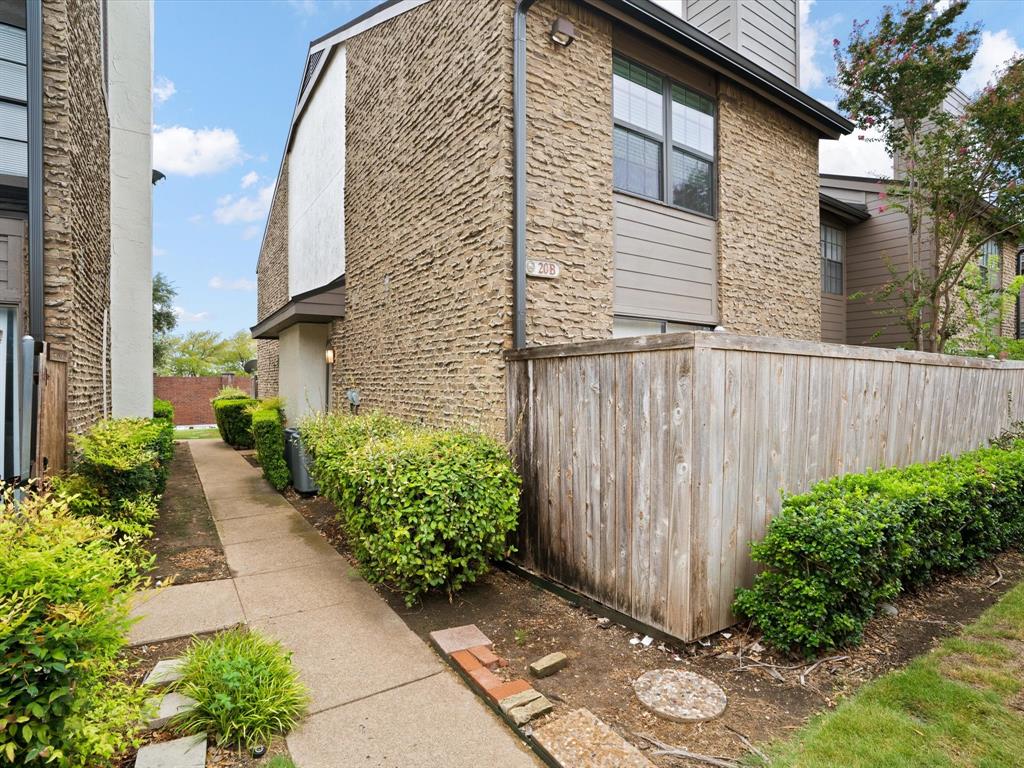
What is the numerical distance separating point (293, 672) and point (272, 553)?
9.31ft

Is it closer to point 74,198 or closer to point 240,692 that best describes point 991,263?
point 240,692

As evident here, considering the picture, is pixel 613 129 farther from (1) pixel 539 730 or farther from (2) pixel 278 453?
(2) pixel 278 453

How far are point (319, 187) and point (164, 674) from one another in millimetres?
10402

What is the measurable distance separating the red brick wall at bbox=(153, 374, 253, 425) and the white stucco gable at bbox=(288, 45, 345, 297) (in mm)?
13315

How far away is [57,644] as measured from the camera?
185cm

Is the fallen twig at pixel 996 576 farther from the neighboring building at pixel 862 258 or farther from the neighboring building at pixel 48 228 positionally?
the neighboring building at pixel 48 228

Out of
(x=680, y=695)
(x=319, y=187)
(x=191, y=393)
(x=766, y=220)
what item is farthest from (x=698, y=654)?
(x=191, y=393)

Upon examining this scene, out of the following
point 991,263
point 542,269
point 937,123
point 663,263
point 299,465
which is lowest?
point 299,465

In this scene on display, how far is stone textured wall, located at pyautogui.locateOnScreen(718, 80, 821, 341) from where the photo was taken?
7.09 m

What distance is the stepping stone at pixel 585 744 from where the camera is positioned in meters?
2.42

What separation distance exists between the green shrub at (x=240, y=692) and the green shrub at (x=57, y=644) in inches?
19.1

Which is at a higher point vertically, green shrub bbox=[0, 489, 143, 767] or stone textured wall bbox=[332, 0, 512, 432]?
stone textured wall bbox=[332, 0, 512, 432]

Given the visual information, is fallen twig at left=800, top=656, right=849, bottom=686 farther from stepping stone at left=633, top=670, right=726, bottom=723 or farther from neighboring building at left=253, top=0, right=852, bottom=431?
neighboring building at left=253, top=0, right=852, bottom=431

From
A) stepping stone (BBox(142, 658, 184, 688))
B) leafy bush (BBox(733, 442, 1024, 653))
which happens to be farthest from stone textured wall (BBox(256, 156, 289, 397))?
leafy bush (BBox(733, 442, 1024, 653))
